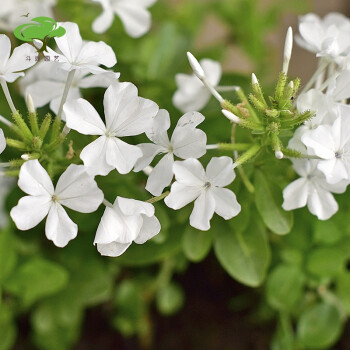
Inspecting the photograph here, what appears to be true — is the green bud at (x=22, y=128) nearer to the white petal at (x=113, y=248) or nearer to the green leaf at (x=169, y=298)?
the white petal at (x=113, y=248)

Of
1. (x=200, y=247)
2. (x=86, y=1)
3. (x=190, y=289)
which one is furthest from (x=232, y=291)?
(x=86, y=1)

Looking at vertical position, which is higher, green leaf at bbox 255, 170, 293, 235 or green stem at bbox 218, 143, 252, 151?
green stem at bbox 218, 143, 252, 151

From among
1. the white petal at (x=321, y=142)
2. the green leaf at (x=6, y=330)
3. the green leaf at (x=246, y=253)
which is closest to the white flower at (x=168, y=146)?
the white petal at (x=321, y=142)

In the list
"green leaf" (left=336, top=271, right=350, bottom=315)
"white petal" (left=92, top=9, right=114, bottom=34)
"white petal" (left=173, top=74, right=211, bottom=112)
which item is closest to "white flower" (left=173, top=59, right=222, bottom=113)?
"white petal" (left=173, top=74, right=211, bottom=112)

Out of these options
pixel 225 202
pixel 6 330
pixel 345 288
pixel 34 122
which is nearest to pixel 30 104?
pixel 34 122

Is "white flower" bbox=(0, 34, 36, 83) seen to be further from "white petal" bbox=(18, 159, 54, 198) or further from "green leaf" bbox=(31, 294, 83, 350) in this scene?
"green leaf" bbox=(31, 294, 83, 350)

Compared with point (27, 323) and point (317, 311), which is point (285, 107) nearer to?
point (317, 311)
